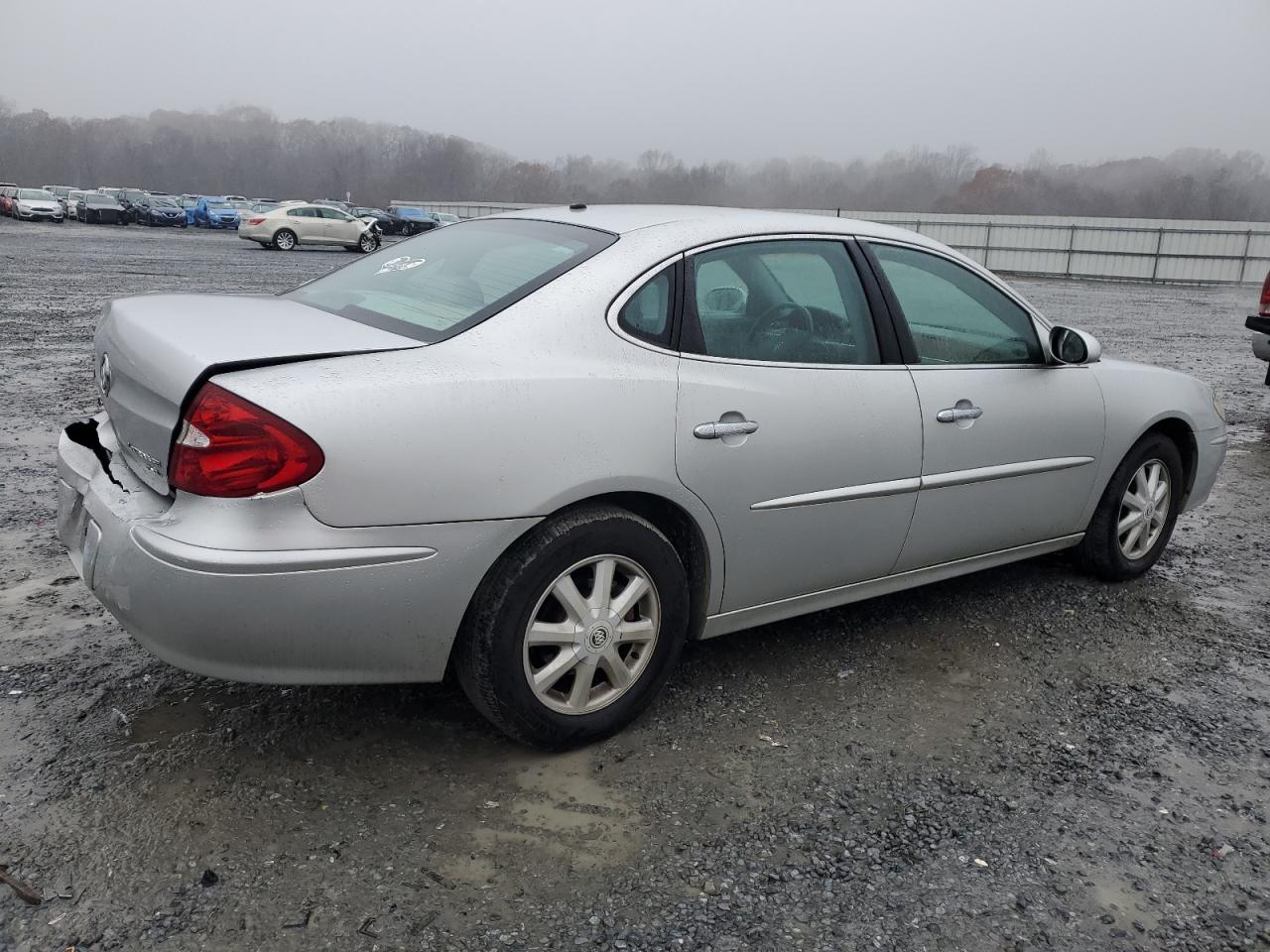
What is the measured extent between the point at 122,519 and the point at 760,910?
1807mm

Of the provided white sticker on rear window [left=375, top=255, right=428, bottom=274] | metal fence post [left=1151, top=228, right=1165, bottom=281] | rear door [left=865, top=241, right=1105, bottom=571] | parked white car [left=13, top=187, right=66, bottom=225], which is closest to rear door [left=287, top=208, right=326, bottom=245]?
parked white car [left=13, top=187, right=66, bottom=225]

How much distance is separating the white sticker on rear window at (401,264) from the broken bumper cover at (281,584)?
1.13 metres

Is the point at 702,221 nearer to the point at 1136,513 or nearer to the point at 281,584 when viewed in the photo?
the point at 281,584

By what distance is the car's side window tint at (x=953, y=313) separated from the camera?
3709mm

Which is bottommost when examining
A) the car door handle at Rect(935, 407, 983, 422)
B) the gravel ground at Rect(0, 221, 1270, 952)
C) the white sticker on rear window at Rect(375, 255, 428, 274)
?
the gravel ground at Rect(0, 221, 1270, 952)

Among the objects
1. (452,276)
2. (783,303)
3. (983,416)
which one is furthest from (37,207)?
(983,416)

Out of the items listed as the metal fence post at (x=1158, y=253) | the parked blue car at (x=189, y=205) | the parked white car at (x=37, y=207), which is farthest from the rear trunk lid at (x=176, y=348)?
the parked blue car at (x=189, y=205)

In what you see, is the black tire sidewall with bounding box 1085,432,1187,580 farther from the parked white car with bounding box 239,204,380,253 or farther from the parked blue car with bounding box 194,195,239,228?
the parked blue car with bounding box 194,195,239,228

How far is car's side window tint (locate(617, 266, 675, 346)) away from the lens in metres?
3.00

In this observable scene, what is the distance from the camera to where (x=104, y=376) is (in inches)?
119

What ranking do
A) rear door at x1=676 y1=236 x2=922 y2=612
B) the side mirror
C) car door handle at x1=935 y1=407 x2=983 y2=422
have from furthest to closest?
1. the side mirror
2. car door handle at x1=935 y1=407 x2=983 y2=422
3. rear door at x1=676 y1=236 x2=922 y2=612

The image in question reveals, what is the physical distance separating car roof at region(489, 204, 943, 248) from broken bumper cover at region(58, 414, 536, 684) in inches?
45.9

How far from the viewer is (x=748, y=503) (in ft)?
10.3

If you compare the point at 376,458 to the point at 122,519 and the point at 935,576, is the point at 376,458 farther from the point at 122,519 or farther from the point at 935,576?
the point at 935,576
